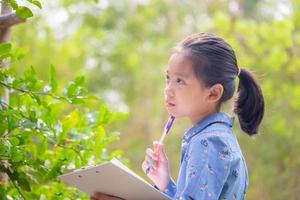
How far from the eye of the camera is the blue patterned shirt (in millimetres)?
1542

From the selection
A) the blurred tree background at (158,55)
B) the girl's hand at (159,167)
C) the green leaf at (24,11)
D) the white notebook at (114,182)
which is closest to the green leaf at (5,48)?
the green leaf at (24,11)

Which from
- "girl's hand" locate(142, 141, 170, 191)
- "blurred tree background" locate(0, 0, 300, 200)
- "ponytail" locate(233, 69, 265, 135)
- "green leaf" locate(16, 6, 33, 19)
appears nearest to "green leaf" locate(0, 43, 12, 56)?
"green leaf" locate(16, 6, 33, 19)

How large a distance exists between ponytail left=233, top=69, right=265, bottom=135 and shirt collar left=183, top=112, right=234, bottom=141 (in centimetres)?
16

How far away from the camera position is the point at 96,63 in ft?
27.9

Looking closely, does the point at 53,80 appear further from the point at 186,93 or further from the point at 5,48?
the point at 186,93

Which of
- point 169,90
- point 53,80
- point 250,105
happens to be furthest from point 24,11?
point 250,105

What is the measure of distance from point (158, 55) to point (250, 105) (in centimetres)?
660

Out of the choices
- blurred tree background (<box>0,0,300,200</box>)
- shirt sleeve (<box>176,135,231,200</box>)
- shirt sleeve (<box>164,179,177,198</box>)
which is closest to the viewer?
shirt sleeve (<box>176,135,231,200</box>)

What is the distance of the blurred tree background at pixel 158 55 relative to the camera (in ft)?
20.6

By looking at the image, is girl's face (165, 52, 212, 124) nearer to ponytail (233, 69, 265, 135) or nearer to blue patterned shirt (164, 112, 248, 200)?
blue patterned shirt (164, 112, 248, 200)

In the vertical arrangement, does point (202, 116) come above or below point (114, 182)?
above

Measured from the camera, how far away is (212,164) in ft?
5.13

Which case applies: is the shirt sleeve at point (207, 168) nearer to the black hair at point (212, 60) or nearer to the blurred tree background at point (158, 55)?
the black hair at point (212, 60)

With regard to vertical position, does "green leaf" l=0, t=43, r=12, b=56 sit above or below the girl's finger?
above
